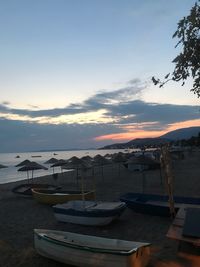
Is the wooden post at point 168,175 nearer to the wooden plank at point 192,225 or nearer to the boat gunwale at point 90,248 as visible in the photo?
the wooden plank at point 192,225

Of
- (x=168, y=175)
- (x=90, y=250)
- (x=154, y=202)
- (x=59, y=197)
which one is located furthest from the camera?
(x=59, y=197)

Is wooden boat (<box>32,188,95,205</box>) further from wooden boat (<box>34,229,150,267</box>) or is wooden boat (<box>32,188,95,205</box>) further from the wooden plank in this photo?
the wooden plank

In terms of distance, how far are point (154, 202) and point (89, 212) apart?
402cm

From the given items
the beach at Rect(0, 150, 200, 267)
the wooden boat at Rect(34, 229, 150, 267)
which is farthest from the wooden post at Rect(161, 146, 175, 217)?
the wooden boat at Rect(34, 229, 150, 267)

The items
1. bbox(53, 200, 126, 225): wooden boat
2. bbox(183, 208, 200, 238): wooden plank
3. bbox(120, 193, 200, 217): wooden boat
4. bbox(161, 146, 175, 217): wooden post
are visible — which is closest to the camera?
bbox(183, 208, 200, 238): wooden plank

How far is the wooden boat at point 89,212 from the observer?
13.4 meters

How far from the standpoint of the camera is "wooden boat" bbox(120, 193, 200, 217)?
574 inches

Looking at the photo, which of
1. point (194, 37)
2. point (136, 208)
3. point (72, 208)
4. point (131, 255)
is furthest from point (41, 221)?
point (194, 37)

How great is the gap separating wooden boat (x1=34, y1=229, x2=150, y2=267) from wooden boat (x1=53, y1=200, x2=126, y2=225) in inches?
131

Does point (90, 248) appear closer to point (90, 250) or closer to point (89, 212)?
point (90, 250)

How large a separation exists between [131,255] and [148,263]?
143 cm

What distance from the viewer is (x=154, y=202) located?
16.1m

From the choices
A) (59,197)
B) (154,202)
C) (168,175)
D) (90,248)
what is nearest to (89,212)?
(168,175)

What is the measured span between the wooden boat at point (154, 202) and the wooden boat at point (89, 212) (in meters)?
1.37
